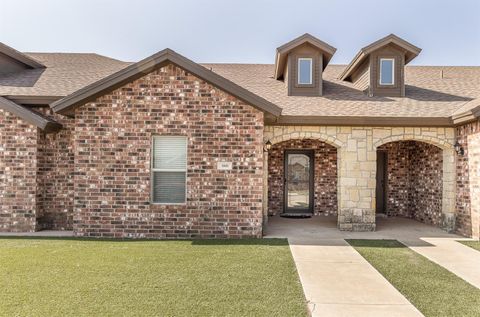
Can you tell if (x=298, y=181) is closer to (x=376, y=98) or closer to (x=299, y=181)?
(x=299, y=181)

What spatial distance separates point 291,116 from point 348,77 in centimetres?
480

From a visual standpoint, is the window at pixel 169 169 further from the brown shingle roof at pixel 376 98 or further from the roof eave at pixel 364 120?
the brown shingle roof at pixel 376 98

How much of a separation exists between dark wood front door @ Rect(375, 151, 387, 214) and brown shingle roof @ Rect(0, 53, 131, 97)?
33.8 ft

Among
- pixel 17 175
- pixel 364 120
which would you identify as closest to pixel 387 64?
pixel 364 120

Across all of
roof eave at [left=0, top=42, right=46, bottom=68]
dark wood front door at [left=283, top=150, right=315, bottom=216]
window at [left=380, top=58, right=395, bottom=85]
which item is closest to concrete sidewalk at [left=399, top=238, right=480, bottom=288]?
dark wood front door at [left=283, top=150, right=315, bottom=216]

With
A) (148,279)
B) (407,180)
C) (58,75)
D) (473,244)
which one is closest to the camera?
(148,279)

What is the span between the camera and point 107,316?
3.83 meters

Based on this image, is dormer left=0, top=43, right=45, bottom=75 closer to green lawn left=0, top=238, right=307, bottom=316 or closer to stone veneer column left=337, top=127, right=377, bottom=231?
green lawn left=0, top=238, right=307, bottom=316

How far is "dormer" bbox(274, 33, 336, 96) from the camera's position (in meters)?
10.7

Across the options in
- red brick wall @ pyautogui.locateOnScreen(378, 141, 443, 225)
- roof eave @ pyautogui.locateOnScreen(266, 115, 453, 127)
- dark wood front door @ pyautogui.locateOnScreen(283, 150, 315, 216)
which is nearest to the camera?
roof eave @ pyautogui.locateOnScreen(266, 115, 453, 127)

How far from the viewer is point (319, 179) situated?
12.1m

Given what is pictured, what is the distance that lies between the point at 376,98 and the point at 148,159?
23.4 feet

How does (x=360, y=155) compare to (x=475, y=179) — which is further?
(x=360, y=155)

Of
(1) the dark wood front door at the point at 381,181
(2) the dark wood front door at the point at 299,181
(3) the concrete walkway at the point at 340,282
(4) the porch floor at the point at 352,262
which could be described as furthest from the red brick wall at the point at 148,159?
(1) the dark wood front door at the point at 381,181
